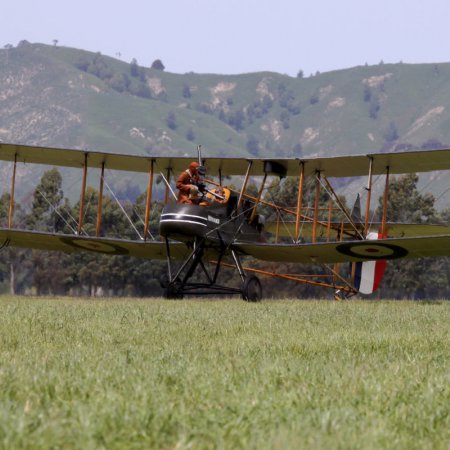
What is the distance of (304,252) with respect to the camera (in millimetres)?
20891

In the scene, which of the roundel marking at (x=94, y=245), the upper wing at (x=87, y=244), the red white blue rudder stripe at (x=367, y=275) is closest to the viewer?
the upper wing at (x=87, y=244)

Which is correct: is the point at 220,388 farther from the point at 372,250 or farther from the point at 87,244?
the point at 87,244

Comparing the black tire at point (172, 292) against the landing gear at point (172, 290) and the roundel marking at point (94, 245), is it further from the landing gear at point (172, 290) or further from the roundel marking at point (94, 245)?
the roundel marking at point (94, 245)

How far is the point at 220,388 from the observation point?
207 inches

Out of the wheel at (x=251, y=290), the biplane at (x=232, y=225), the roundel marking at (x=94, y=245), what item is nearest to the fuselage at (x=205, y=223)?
the biplane at (x=232, y=225)

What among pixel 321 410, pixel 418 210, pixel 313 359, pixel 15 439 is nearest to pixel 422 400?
pixel 321 410

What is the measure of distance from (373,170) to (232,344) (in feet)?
44.4

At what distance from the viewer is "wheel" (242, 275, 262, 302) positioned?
765 inches

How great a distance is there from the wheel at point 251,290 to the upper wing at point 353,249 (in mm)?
872

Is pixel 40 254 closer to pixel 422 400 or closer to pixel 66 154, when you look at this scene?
pixel 66 154

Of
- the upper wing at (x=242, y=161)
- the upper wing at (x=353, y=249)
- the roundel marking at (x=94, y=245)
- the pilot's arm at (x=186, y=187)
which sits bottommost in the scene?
the roundel marking at (x=94, y=245)

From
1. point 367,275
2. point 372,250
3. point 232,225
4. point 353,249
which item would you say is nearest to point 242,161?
point 232,225

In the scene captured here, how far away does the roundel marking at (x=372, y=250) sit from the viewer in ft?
64.9

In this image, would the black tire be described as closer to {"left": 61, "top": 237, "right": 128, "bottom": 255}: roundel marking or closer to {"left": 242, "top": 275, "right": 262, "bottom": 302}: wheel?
{"left": 242, "top": 275, "right": 262, "bottom": 302}: wheel
